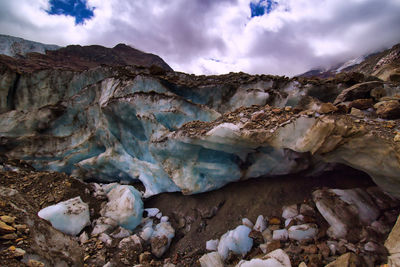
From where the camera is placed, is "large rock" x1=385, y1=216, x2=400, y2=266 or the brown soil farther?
the brown soil

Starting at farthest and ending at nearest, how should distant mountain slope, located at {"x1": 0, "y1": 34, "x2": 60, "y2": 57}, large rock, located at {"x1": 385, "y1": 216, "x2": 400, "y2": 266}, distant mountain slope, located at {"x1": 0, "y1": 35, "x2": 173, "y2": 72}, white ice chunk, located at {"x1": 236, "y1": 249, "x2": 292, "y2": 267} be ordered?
distant mountain slope, located at {"x1": 0, "y1": 34, "x2": 60, "y2": 57} < distant mountain slope, located at {"x1": 0, "y1": 35, "x2": 173, "y2": 72} < white ice chunk, located at {"x1": 236, "y1": 249, "x2": 292, "y2": 267} < large rock, located at {"x1": 385, "y1": 216, "x2": 400, "y2": 266}

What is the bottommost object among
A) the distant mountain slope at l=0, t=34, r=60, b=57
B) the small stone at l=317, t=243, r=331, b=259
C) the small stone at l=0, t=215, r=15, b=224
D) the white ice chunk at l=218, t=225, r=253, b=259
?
the white ice chunk at l=218, t=225, r=253, b=259

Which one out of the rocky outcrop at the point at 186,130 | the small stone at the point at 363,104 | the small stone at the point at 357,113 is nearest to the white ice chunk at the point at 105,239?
the rocky outcrop at the point at 186,130

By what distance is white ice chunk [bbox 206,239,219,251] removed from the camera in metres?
3.29

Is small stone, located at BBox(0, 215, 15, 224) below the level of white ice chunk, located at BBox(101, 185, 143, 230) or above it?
above

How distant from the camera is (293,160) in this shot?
11.7 ft

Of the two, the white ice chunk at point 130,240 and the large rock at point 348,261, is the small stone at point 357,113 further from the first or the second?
the white ice chunk at point 130,240

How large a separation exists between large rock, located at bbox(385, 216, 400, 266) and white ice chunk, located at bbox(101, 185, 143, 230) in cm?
445

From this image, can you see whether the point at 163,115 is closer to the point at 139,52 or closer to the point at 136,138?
the point at 136,138

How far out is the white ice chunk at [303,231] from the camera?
263 cm

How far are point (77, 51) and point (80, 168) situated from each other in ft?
106

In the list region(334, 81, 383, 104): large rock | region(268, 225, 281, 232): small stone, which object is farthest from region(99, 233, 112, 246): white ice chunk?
region(334, 81, 383, 104): large rock

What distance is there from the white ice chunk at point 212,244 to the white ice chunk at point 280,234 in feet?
3.66

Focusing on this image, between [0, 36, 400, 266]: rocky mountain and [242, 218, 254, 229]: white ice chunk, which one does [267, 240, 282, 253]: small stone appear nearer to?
[0, 36, 400, 266]: rocky mountain
